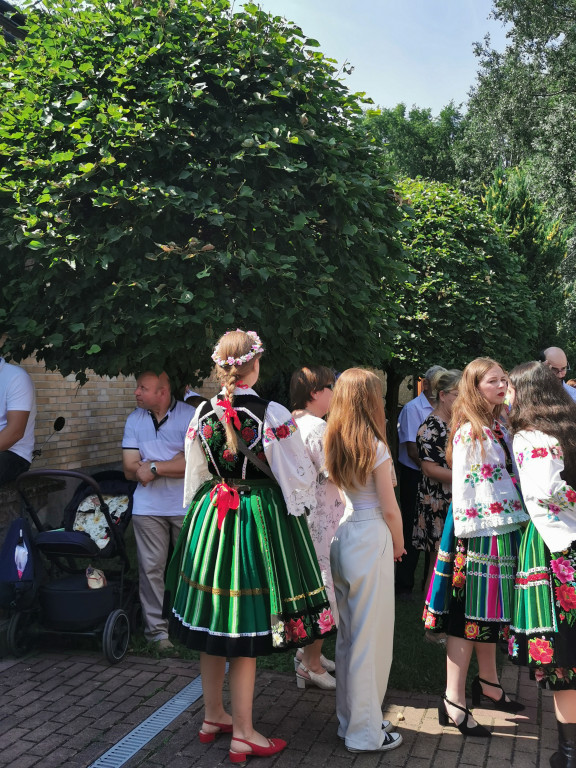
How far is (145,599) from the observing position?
5984 mm

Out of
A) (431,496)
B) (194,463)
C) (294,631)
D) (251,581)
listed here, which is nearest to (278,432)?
(194,463)

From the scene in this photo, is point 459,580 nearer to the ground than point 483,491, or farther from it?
nearer to the ground

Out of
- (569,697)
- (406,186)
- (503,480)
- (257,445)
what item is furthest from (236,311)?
(406,186)

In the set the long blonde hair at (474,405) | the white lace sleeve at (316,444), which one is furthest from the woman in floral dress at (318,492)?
the long blonde hair at (474,405)

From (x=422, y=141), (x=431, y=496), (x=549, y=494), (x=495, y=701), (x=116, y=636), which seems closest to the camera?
(x=549, y=494)

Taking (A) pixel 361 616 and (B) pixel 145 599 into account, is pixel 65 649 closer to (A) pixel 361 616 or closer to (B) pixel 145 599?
(B) pixel 145 599

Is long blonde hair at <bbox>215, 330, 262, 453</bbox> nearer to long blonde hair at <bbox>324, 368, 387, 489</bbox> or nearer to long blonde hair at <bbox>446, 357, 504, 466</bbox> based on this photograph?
long blonde hair at <bbox>324, 368, 387, 489</bbox>

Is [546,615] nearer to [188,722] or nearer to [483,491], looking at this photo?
[483,491]

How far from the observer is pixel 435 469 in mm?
5770

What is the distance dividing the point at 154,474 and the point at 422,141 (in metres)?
46.4

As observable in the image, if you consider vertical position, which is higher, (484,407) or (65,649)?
(484,407)

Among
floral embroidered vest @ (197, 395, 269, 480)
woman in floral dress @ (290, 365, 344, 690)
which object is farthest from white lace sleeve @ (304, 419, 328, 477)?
floral embroidered vest @ (197, 395, 269, 480)

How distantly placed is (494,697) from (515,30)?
2756cm

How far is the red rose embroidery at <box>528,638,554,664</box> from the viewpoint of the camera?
12.5 ft
